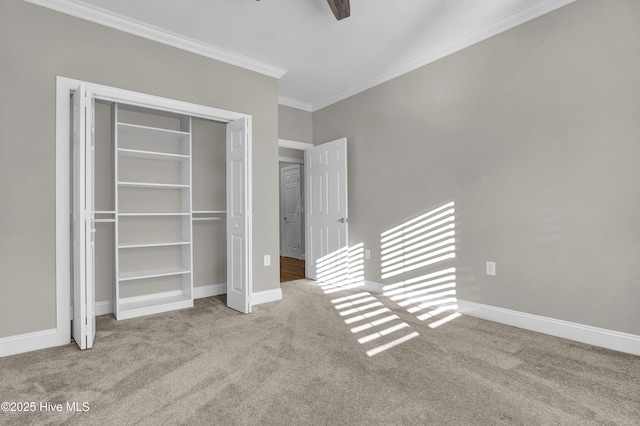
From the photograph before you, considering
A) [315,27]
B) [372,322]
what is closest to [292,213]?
[372,322]

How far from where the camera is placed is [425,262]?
3732 mm

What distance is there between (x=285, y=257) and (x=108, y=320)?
4713 millimetres

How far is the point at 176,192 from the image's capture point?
3924 mm

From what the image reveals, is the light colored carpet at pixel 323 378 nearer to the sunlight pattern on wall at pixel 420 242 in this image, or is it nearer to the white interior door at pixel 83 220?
the white interior door at pixel 83 220

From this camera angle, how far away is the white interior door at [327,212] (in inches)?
184

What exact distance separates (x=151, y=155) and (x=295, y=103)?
237cm

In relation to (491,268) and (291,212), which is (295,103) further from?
(491,268)

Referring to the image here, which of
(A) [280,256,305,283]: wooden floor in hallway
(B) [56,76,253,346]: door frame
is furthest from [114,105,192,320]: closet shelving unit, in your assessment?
(A) [280,256,305,283]: wooden floor in hallway

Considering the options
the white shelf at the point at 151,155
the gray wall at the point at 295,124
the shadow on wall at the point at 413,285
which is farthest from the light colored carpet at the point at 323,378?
the gray wall at the point at 295,124

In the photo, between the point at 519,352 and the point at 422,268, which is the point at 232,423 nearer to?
the point at 519,352

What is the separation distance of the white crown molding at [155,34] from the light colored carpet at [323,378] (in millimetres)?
2750

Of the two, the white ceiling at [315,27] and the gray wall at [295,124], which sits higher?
the white ceiling at [315,27]

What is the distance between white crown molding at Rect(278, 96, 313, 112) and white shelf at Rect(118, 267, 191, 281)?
279 cm

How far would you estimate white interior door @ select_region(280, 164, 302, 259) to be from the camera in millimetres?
7383
